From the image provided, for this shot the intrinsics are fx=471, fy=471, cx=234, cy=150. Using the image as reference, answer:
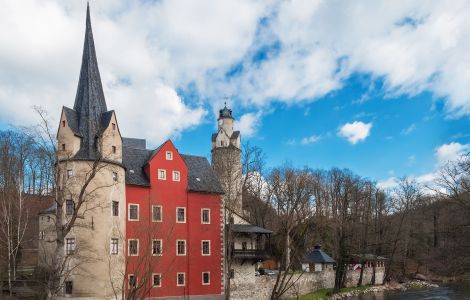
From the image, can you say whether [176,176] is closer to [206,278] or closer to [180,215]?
[180,215]

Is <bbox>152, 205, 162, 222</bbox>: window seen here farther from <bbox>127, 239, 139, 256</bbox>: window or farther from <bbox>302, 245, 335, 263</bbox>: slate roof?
<bbox>302, 245, 335, 263</bbox>: slate roof

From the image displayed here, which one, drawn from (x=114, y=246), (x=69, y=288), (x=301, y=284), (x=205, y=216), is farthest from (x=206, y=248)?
(x=301, y=284)

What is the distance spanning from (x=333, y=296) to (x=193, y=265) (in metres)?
15.4

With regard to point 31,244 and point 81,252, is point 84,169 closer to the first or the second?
point 81,252

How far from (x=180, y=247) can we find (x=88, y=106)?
1178 centimetres

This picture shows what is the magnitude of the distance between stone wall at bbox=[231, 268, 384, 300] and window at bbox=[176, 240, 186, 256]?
4.85 metres

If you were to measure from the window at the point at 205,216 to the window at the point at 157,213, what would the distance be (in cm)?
352

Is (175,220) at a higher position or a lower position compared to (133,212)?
lower

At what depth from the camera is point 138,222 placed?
31.8 meters

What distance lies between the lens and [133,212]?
A: 31.9 m

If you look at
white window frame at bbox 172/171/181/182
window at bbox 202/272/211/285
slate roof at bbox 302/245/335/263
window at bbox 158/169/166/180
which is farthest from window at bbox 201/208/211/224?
slate roof at bbox 302/245/335/263

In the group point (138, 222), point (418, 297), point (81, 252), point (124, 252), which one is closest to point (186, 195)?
point (138, 222)

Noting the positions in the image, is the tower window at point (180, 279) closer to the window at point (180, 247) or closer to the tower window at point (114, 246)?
the window at point (180, 247)

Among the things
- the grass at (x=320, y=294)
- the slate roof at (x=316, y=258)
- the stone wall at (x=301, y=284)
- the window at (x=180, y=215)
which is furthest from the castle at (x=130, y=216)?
the slate roof at (x=316, y=258)
